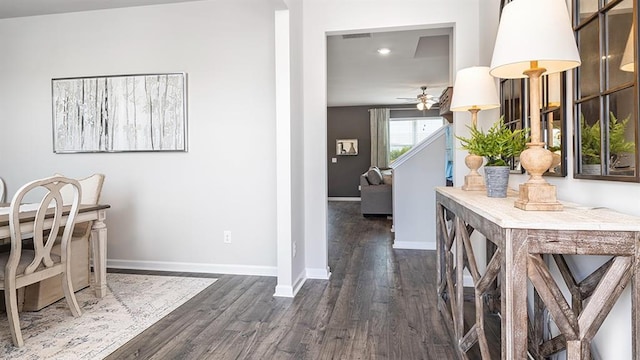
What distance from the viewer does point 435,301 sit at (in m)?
2.69

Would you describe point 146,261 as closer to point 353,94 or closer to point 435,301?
point 435,301

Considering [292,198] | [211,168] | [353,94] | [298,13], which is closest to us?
[292,198]

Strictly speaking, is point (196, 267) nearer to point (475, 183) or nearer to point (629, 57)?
point (475, 183)

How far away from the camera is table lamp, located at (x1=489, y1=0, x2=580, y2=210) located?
3.90ft

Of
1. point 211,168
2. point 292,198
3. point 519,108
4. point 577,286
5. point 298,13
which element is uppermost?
point 298,13

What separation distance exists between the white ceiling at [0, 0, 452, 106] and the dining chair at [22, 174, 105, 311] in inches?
71.5

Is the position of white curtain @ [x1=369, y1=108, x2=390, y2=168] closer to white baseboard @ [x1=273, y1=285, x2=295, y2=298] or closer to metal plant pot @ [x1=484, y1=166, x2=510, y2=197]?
white baseboard @ [x1=273, y1=285, x2=295, y2=298]

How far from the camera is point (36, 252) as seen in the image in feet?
7.05

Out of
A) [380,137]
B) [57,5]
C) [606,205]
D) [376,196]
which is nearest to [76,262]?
[57,5]

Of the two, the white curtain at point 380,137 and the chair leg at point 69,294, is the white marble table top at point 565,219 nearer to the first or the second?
the chair leg at point 69,294

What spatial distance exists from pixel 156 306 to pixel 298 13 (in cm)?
261

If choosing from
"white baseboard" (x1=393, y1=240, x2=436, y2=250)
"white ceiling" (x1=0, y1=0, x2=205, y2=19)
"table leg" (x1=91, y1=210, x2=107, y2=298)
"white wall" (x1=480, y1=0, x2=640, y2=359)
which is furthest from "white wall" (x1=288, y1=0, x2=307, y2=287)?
"white wall" (x1=480, y1=0, x2=640, y2=359)

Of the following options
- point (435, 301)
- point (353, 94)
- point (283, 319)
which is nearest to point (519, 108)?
point (435, 301)

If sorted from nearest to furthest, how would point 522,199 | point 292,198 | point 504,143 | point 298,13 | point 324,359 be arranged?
point 522,199, point 504,143, point 324,359, point 292,198, point 298,13
